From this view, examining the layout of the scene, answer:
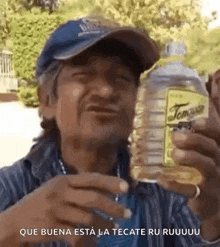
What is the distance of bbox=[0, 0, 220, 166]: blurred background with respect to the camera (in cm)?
140

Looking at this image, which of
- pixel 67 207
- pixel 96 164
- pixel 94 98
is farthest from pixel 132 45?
pixel 67 207

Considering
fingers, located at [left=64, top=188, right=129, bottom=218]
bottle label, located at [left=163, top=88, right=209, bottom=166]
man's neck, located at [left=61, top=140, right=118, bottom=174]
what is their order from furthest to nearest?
man's neck, located at [left=61, top=140, right=118, bottom=174] < bottle label, located at [left=163, top=88, right=209, bottom=166] < fingers, located at [left=64, top=188, right=129, bottom=218]

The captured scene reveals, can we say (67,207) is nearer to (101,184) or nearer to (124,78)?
(101,184)

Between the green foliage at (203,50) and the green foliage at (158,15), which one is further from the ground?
the green foliage at (158,15)

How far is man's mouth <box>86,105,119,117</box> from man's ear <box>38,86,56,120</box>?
15cm

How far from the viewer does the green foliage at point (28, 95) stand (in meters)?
1.40

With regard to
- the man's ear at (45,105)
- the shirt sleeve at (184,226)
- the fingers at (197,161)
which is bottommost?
the shirt sleeve at (184,226)

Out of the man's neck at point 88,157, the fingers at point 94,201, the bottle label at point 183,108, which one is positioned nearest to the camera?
the fingers at point 94,201

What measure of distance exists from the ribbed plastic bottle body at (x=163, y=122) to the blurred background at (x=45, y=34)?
105 mm

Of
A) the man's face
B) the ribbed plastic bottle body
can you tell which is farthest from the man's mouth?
the ribbed plastic bottle body

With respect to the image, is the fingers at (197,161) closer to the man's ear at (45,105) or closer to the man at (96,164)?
the man at (96,164)

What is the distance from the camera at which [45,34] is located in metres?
1.39

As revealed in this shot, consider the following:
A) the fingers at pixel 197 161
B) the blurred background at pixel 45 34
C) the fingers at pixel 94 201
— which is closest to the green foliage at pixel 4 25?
the blurred background at pixel 45 34

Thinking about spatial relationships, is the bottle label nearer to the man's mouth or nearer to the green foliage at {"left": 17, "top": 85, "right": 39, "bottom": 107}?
the man's mouth
